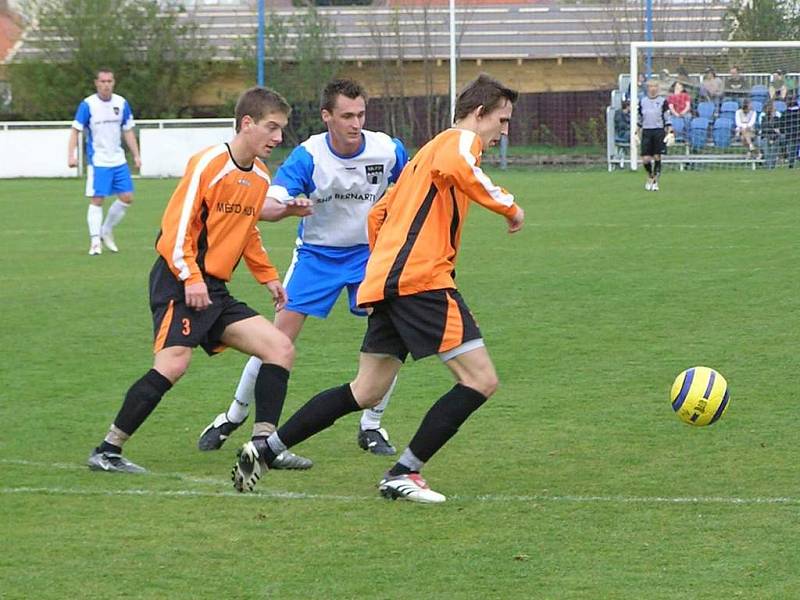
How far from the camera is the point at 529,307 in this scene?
11.3m

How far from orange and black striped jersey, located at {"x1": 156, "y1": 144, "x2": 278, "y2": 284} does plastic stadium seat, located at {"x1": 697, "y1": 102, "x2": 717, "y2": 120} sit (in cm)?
2345

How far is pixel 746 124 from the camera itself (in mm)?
28266

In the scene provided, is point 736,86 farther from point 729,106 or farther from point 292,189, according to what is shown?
point 292,189

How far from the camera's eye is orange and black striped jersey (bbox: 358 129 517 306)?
562 cm

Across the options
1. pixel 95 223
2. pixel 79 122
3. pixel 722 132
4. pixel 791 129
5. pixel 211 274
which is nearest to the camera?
pixel 211 274

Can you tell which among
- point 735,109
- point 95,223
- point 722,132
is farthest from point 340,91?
point 735,109

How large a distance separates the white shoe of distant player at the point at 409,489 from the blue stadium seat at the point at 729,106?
24.1m

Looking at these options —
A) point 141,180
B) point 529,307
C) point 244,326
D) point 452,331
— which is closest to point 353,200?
point 244,326

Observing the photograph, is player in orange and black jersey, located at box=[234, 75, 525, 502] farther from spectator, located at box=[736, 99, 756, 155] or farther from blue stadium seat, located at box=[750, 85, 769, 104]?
blue stadium seat, located at box=[750, 85, 769, 104]

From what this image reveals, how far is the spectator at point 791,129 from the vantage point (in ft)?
91.7

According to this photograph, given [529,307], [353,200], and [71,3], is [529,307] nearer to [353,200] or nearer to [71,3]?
[353,200]

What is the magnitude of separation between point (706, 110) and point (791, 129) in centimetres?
174

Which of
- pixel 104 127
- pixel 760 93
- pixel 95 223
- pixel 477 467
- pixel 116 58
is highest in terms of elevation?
pixel 116 58

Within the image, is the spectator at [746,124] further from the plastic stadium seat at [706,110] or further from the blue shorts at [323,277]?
the blue shorts at [323,277]
